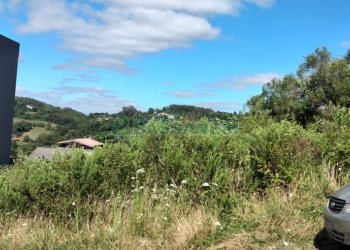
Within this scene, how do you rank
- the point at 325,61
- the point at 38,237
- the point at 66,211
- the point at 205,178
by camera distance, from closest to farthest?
the point at 38,237, the point at 66,211, the point at 205,178, the point at 325,61

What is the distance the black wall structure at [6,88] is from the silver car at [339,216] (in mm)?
14485

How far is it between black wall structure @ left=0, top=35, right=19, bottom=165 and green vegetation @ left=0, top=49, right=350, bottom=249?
10632mm

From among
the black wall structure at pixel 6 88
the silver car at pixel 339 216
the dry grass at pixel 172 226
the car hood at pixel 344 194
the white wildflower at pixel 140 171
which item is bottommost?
the dry grass at pixel 172 226

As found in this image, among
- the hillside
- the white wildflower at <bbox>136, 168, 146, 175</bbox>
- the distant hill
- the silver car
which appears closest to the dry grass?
the white wildflower at <bbox>136, 168, 146, 175</bbox>

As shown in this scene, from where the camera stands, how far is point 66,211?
22.8ft

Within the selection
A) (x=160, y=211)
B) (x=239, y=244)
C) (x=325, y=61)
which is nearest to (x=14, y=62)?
(x=160, y=211)

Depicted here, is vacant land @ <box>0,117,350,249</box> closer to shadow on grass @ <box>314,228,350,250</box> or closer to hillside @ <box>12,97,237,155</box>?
shadow on grass @ <box>314,228,350,250</box>

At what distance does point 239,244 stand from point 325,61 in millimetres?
25078

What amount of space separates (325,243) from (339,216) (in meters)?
0.77

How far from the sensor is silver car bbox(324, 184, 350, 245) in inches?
208

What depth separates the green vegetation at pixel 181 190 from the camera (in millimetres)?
6258

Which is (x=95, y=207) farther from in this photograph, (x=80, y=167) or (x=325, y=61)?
(x=325, y=61)

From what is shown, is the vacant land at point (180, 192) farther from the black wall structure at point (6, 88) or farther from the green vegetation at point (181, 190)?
the black wall structure at point (6, 88)

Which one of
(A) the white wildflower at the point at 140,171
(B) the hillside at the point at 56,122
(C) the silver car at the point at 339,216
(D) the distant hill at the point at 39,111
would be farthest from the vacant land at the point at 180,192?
(D) the distant hill at the point at 39,111
